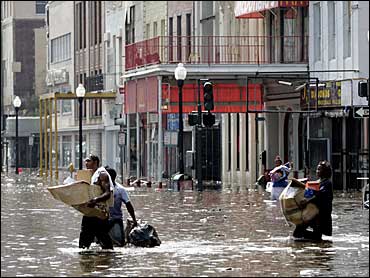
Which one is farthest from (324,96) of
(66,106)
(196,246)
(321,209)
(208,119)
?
(66,106)

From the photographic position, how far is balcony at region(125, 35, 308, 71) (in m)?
56.0

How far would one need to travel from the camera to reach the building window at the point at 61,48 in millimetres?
100438

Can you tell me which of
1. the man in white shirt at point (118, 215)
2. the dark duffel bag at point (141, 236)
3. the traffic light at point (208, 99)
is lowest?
the dark duffel bag at point (141, 236)

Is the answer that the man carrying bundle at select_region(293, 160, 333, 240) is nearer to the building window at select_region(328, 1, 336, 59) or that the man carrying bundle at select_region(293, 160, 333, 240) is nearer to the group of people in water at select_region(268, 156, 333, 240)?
the group of people in water at select_region(268, 156, 333, 240)

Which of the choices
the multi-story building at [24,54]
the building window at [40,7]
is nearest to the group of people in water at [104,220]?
the multi-story building at [24,54]

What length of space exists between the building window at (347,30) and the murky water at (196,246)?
12.8 metres

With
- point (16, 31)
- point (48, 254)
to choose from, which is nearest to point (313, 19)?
point (48, 254)

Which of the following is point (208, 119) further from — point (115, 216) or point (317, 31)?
point (115, 216)

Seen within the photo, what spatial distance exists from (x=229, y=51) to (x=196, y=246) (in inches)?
1395

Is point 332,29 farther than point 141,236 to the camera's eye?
Yes

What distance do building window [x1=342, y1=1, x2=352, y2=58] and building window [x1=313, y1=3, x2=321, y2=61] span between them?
332 cm

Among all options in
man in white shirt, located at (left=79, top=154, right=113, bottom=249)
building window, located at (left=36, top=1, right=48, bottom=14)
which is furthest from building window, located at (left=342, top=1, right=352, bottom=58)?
building window, located at (left=36, top=1, right=48, bottom=14)

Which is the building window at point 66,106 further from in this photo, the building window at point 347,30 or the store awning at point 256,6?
the building window at point 347,30

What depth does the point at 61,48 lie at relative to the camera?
102875 millimetres
